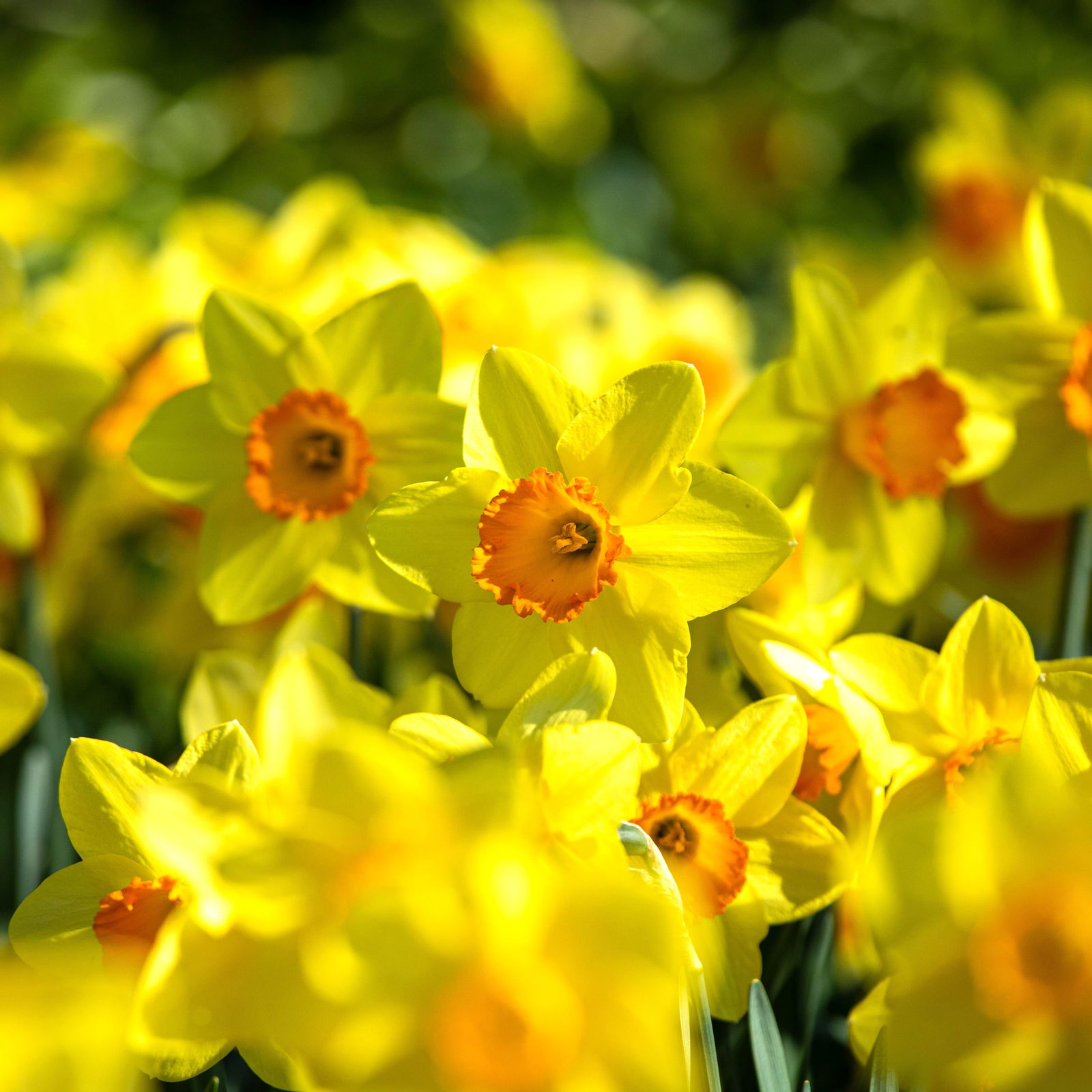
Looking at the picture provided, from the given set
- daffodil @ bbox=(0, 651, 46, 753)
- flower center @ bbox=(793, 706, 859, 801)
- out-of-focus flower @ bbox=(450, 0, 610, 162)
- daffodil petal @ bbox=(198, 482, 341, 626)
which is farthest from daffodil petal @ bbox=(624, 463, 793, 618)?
out-of-focus flower @ bbox=(450, 0, 610, 162)

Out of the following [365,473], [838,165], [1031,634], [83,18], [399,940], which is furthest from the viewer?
[83,18]

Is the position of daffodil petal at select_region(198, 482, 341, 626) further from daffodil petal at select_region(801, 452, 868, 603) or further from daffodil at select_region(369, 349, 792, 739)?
daffodil petal at select_region(801, 452, 868, 603)

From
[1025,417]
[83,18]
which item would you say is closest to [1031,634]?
[1025,417]

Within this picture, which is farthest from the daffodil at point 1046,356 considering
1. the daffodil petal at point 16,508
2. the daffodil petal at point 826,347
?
the daffodil petal at point 16,508

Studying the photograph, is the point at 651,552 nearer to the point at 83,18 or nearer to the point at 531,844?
the point at 531,844

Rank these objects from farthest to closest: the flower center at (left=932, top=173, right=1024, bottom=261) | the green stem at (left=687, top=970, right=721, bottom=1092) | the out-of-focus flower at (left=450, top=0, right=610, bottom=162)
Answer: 1. the out-of-focus flower at (left=450, top=0, right=610, bottom=162)
2. the flower center at (left=932, top=173, right=1024, bottom=261)
3. the green stem at (left=687, top=970, right=721, bottom=1092)

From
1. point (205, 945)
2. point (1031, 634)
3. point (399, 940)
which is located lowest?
point (1031, 634)
